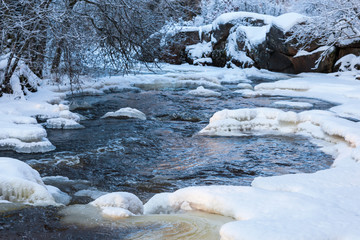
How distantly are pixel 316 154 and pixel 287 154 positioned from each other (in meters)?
0.45

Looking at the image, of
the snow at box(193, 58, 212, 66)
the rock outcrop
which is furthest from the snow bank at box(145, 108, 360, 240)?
the snow at box(193, 58, 212, 66)

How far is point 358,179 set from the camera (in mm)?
4203

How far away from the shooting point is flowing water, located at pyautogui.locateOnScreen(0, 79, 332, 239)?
9.93 ft

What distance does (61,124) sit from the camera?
788 cm

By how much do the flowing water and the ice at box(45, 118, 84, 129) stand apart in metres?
0.24

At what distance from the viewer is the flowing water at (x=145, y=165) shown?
303cm

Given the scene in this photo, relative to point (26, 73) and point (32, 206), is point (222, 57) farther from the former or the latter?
point (32, 206)

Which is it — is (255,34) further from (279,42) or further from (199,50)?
(199,50)

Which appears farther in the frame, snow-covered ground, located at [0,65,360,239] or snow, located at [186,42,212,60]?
snow, located at [186,42,212,60]

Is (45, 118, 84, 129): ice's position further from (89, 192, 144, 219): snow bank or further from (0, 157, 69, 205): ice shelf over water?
(89, 192, 144, 219): snow bank

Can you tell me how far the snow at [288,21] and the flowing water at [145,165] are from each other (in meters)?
9.90

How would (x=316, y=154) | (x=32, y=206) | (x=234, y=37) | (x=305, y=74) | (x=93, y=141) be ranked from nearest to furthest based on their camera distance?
(x=32, y=206) → (x=316, y=154) → (x=93, y=141) → (x=305, y=74) → (x=234, y=37)

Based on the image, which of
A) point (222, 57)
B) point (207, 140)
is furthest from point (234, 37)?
point (207, 140)

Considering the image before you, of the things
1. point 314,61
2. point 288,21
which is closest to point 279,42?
point 288,21
